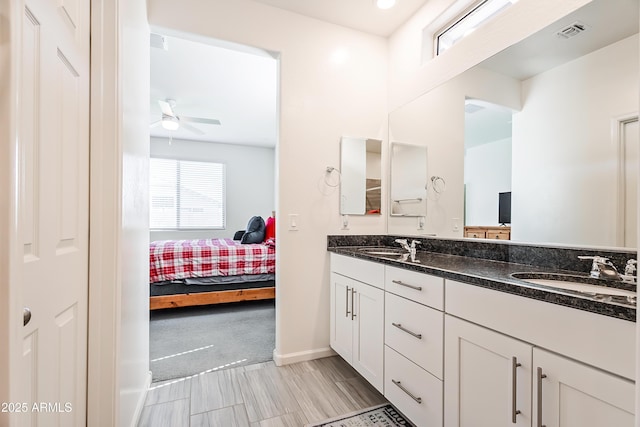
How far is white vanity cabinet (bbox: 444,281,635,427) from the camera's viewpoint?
802 mm

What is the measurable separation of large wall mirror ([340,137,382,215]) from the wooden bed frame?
Result: 6.39 ft

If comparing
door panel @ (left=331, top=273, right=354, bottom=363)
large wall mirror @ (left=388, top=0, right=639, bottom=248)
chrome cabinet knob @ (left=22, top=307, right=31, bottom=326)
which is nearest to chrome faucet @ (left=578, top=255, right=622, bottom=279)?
large wall mirror @ (left=388, top=0, right=639, bottom=248)

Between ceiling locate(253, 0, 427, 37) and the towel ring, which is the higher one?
ceiling locate(253, 0, 427, 37)

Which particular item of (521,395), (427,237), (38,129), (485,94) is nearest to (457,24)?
(485,94)

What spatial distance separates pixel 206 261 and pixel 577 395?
3.49m

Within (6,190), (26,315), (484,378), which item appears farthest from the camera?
(484,378)

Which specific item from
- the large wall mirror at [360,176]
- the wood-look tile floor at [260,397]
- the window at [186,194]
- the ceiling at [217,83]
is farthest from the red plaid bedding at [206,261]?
the window at [186,194]

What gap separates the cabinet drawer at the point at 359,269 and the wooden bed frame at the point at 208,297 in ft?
5.87

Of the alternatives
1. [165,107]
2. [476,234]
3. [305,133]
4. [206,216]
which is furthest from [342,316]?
[206,216]

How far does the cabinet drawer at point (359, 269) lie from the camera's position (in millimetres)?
1790

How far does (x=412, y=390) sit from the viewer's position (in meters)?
1.49

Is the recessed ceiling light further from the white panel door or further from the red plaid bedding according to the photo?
the red plaid bedding

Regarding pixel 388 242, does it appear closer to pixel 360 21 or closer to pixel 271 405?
pixel 271 405

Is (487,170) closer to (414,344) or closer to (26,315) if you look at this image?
(414,344)
